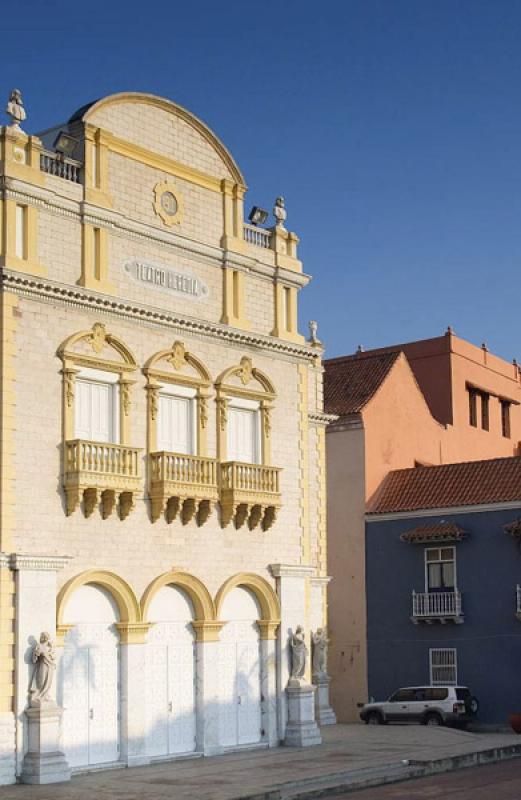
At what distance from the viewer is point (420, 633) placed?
123 feet

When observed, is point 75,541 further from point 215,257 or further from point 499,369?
point 499,369

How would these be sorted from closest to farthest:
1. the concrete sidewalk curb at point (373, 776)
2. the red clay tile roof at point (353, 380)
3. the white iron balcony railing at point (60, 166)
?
the concrete sidewalk curb at point (373, 776) < the white iron balcony railing at point (60, 166) < the red clay tile roof at point (353, 380)

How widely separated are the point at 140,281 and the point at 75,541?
5.77 metres

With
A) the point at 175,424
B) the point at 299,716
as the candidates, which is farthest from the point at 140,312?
the point at 299,716

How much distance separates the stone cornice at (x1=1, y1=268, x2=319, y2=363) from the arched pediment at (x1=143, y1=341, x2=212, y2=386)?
520mm

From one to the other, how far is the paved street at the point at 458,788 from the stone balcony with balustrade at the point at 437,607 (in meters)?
9.96

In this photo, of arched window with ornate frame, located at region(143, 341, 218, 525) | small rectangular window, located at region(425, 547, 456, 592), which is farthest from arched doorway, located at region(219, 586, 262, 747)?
small rectangular window, located at region(425, 547, 456, 592)

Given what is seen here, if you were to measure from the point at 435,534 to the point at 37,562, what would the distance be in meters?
16.0

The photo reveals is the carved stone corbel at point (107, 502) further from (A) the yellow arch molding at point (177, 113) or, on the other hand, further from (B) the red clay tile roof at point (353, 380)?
(B) the red clay tile roof at point (353, 380)

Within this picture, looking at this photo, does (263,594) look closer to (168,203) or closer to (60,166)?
(168,203)

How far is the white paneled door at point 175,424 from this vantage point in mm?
27047

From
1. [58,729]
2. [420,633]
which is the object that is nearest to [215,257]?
[58,729]

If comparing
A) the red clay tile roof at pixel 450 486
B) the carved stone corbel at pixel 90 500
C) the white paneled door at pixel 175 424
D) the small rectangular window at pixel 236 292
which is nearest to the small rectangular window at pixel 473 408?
the red clay tile roof at pixel 450 486

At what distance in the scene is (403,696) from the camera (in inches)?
1416
